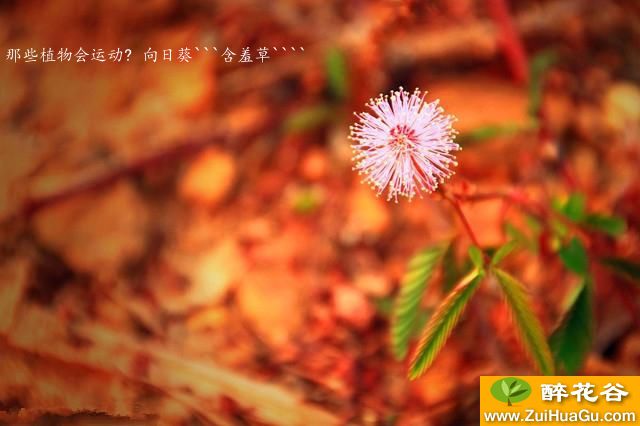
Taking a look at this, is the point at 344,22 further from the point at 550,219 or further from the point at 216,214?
Result: the point at 550,219

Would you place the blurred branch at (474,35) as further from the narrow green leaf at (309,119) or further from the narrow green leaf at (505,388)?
the narrow green leaf at (505,388)

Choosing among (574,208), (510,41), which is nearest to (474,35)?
(510,41)

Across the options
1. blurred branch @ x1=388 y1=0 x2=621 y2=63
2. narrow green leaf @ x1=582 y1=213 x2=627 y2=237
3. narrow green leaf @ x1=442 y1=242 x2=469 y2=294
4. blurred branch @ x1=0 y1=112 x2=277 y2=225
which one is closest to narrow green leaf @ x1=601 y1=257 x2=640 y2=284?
narrow green leaf @ x1=582 y1=213 x2=627 y2=237

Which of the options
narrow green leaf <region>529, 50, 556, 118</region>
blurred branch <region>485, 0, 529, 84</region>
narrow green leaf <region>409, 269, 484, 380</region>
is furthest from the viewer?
blurred branch <region>485, 0, 529, 84</region>

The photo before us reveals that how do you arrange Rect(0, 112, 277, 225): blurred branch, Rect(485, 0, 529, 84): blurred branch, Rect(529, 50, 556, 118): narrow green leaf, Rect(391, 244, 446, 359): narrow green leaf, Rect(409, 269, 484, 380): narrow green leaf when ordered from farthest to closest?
1. Rect(0, 112, 277, 225): blurred branch
2. Rect(485, 0, 529, 84): blurred branch
3. Rect(529, 50, 556, 118): narrow green leaf
4. Rect(391, 244, 446, 359): narrow green leaf
5. Rect(409, 269, 484, 380): narrow green leaf

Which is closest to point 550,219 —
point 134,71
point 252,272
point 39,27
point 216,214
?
point 252,272

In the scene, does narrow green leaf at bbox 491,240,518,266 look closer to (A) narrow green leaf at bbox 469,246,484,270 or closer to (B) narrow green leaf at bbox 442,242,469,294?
(A) narrow green leaf at bbox 469,246,484,270
